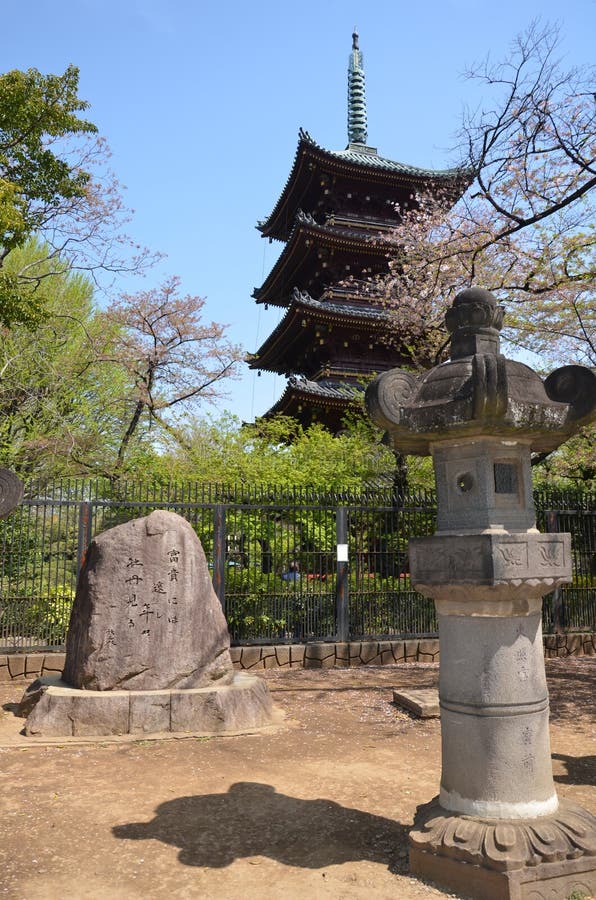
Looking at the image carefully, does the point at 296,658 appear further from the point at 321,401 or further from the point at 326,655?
the point at 321,401

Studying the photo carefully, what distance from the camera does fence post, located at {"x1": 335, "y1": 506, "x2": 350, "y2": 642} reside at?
11.2 m

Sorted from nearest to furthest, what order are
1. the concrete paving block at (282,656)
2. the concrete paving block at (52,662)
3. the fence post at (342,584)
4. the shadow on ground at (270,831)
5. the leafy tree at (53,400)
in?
the shadow on ground at (270,831)
the concrete paving block at (52,662)
the concrete paving block at (282,656)
the fence post at (342,584)
the leafy tree at (53,400)

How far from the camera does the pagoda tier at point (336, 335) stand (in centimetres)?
2031

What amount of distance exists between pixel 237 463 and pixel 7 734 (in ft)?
30.5

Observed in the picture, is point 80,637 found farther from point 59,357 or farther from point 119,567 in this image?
point 59,357

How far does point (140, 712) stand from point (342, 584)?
201 inches

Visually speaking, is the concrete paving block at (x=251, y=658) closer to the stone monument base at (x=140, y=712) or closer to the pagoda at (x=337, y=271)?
the stone monument base at (x=140, y=712)

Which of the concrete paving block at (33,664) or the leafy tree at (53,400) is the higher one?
the leafy tree at (53,400)

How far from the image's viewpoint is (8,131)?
1277cm

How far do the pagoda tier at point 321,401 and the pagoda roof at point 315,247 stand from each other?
4.01 m

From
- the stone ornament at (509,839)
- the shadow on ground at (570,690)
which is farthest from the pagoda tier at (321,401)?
the stone ornament at (509,839)

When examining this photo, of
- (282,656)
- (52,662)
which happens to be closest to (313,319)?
(282,656)

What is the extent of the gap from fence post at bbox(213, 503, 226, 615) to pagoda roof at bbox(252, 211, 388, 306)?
487 inches

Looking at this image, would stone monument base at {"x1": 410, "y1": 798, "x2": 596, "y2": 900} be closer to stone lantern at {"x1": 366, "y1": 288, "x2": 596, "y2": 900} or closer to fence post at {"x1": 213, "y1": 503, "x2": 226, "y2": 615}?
stone lantern at {"x1": 366, "y1": 288, "x2": 596, "y2": 900}
